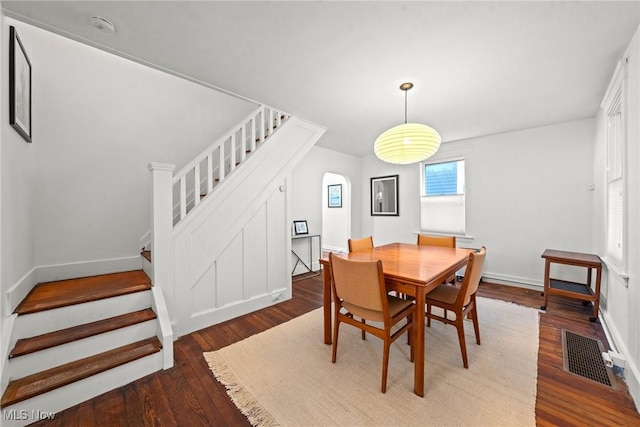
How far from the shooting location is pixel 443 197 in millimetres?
4434

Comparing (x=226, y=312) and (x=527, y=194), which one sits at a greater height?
(x=527, y=194)

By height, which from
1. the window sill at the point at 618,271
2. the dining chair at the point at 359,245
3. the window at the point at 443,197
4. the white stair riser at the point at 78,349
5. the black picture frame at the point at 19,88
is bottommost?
the white stair riser at the point at 78,349

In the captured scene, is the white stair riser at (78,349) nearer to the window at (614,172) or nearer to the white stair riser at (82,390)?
the white stair riser at (82,390)

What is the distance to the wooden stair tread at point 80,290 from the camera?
1.80 meters

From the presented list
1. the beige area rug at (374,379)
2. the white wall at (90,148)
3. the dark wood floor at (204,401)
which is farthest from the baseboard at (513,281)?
the white wall at (90,148)

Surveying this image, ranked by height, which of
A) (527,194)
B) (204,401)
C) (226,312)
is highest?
(527,194)

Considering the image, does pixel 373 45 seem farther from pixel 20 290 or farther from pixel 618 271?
pixel 20 290

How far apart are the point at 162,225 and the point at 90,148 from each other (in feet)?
4.64

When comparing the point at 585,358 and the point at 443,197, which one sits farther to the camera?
the point at 443,197

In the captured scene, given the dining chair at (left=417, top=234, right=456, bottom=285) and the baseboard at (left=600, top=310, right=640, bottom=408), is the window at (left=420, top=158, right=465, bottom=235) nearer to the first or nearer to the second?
the dining chair at (left=417, top=234, right=456, bottom=285)

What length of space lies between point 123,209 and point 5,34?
5.58 ft

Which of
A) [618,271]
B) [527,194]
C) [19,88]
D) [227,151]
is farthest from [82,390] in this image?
[527,194]

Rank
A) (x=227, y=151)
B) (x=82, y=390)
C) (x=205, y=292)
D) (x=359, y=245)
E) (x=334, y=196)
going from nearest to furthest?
(x=82, y=390), (x=205, y=292), (x=359, y=245), (x=227, y=151), (x=334, y=196)

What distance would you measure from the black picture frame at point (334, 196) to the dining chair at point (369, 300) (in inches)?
171
